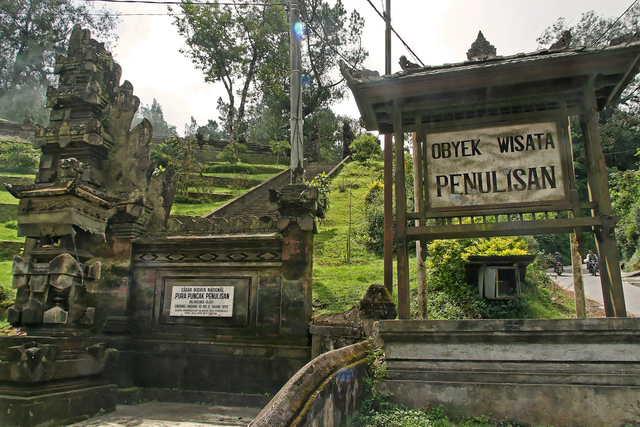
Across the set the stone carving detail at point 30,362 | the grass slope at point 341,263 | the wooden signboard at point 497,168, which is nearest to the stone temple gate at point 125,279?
the stone carving detail at point 30,362

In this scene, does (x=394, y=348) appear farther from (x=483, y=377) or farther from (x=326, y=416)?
(x=326, y=416)

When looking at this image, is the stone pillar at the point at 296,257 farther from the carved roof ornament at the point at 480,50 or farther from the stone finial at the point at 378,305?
the carved roof ornament at the point at 480,50

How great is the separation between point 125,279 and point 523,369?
7.27 meters

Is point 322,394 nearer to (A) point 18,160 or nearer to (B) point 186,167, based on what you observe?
(B) point 186,167

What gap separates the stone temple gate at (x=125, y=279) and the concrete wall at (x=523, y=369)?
3.15 metres

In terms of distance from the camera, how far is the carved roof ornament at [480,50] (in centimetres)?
589

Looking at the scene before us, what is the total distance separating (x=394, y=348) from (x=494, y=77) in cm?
352

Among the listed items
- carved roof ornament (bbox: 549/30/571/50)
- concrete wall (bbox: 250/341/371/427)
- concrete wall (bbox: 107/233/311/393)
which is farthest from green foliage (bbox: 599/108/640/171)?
concrete wall (bbox: 250/341/371/427)

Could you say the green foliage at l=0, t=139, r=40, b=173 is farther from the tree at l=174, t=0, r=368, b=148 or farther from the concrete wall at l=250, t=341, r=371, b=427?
the concrete wall at l=250, t=341, r=371, b=427

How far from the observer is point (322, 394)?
3.69m

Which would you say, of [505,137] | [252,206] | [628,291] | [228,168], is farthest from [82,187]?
[228,168]

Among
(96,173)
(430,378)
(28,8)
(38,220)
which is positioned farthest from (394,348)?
(28,8)

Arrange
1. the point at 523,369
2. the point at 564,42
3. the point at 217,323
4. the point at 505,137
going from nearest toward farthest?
the point at 523,369
the point at 564,42
the point at 505,137
the point at 217,323

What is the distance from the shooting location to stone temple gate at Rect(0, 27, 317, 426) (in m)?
6.86
